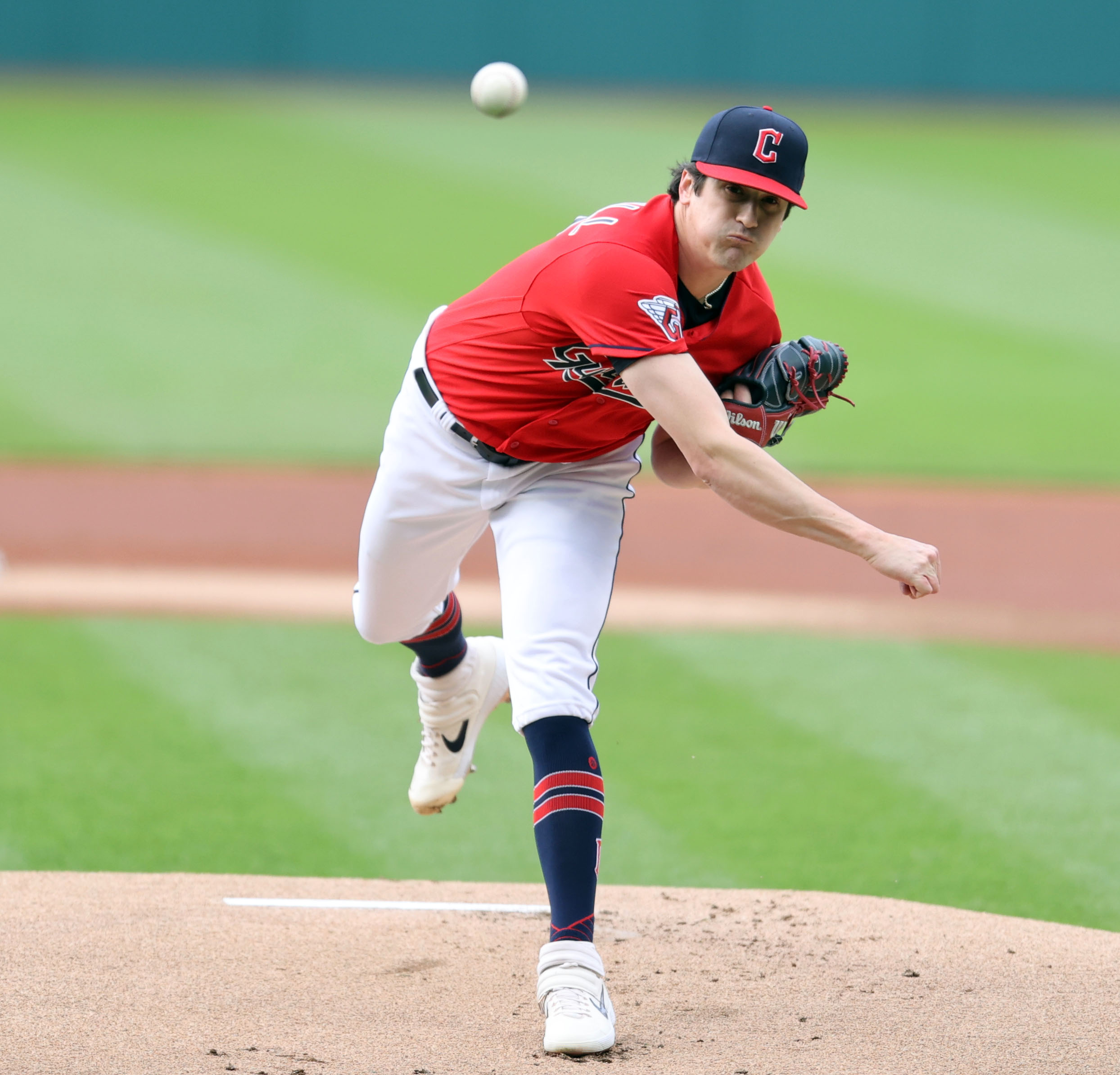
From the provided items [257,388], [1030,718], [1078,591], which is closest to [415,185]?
[257,388]

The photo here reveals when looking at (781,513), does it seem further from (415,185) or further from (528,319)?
(415,185)

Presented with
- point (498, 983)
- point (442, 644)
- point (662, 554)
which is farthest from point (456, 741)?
point (662, 554)

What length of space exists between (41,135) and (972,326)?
11297 mm

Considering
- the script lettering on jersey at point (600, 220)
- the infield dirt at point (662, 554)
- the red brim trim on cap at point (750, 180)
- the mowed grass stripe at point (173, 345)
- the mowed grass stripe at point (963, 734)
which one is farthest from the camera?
the mowed grass stripe at point (173, 345)

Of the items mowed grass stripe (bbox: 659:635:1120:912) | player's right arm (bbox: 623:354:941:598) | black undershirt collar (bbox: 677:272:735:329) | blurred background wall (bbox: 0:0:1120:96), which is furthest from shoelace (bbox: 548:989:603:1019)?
blurred background wall (bbox: 0:0:1120:96)

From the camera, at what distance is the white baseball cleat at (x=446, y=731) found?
4289mm

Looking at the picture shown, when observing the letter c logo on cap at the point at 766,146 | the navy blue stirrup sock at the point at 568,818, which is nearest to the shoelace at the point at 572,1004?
the navy blue stirrup sock at the point at 568,818

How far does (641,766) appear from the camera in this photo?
5.32 meters

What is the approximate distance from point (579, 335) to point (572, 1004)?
1.37 metres

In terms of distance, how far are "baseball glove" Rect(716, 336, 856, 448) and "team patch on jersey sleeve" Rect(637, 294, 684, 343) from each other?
1.37 ft

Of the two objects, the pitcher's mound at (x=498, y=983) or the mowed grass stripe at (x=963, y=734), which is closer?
the pitcher's mound at (x=498, y=983)

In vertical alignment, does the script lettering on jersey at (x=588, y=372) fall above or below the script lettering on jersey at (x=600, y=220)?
below

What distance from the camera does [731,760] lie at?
17.7 ft

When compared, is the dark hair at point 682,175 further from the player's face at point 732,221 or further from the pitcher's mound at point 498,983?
the pitcher's mound at point 498,983
